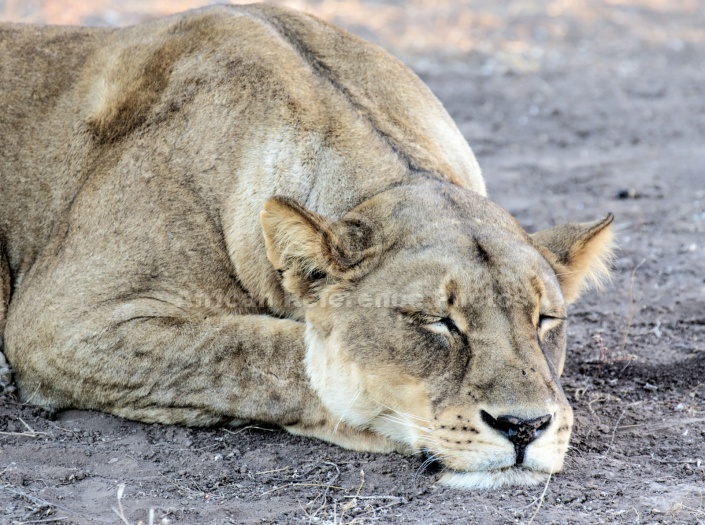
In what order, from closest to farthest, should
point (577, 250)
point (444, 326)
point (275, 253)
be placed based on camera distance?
point (444, 326), point (275, 253), point (577, 250)

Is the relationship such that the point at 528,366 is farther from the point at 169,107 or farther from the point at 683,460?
the point at 169,107

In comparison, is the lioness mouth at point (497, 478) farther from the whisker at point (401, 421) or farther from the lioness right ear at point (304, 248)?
the lioness right ear at point (304, 248)

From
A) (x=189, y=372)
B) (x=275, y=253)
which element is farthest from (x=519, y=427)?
(x=189, y=372)

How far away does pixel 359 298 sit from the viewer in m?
3.87

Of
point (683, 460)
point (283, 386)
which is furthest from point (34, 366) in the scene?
point (683, 460)

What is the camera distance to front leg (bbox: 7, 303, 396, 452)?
4.07m

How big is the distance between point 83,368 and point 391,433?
1.33m

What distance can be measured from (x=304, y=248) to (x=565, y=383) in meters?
1.62

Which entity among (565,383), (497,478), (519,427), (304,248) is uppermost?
(304,248)

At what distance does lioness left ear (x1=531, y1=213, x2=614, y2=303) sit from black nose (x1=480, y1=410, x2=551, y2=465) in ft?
2.77

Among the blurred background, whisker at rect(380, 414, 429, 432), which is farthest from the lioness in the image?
the blurred background

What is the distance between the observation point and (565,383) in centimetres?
481

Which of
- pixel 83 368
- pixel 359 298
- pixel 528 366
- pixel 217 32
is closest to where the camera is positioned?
pixel 528 366

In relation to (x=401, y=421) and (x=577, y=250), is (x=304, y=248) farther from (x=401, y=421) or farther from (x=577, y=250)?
(x=577, y=250)
